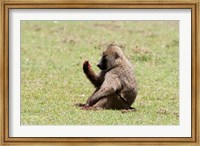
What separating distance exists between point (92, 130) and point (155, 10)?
2.07 m

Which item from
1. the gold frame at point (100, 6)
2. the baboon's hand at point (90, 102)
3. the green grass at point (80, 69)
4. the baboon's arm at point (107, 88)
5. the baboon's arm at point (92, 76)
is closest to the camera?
the gold frame at point (100, 6)

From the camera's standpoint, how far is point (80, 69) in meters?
15.4

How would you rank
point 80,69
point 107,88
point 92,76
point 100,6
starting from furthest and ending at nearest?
point 80,69
point 92,76
point 107,88
point 100,6

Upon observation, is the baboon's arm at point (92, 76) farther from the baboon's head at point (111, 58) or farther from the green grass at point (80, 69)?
the green grass at point (80, 69)

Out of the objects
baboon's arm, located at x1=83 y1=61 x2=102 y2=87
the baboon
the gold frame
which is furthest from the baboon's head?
the gold frame

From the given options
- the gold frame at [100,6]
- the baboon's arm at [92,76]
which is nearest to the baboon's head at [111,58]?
the baboon's arm at [92,76]

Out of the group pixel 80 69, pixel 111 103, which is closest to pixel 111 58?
pixel 111 103

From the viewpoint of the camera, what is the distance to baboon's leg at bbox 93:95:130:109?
12.3 metres

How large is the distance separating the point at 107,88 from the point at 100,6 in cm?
179

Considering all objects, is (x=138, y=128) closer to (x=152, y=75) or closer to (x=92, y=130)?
(x=92, y=130)

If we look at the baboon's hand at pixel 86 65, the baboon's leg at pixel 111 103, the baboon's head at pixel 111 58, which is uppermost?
the baboon's head at pixel 111 58

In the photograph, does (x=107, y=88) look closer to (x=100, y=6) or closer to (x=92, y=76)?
(x=92, y=76)

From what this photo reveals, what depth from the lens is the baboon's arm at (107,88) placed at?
40.3 feet

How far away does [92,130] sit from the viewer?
1085 centimetres
